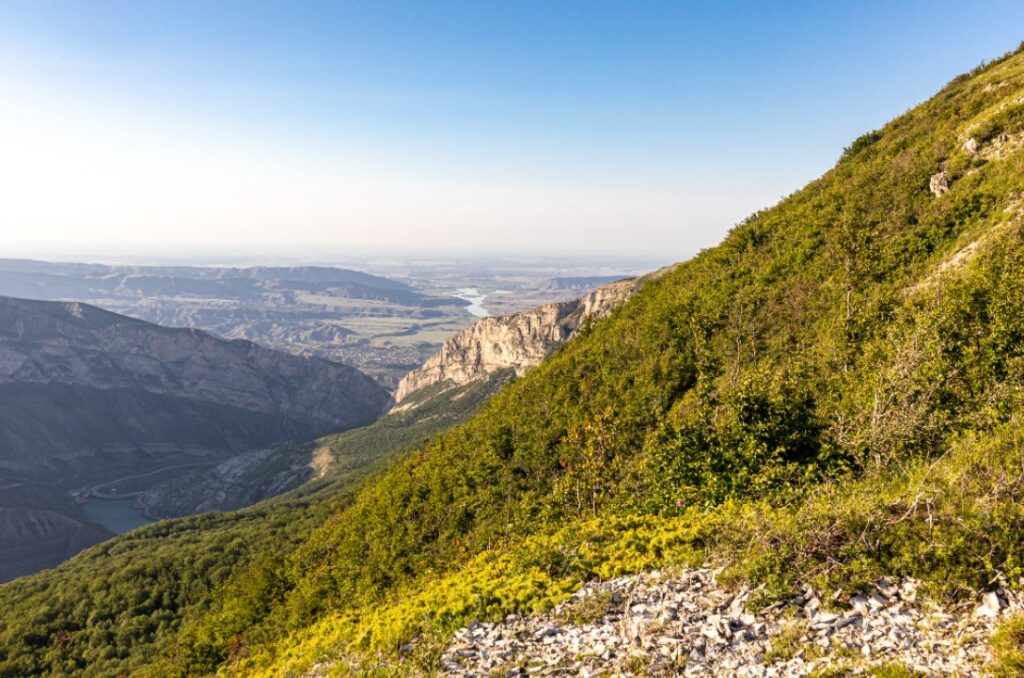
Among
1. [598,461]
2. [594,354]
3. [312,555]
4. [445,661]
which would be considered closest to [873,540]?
[445,661]

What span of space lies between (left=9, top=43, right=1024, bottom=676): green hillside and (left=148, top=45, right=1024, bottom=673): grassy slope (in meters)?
0.13

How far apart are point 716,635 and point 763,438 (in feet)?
39.4

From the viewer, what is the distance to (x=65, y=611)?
4498 inches

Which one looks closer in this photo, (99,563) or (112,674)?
(112,674)

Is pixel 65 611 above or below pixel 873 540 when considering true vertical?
below

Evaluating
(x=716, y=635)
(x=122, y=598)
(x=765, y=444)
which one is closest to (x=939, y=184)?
(x=765, y=444)

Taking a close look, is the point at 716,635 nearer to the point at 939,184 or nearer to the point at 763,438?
the point at 763,438

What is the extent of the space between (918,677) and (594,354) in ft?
166

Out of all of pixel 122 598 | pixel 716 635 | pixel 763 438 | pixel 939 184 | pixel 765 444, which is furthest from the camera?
pixel 122 598

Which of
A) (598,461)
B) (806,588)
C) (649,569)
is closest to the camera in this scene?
(806,588)

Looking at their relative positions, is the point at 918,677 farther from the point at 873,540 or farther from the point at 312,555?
the point at 312,555

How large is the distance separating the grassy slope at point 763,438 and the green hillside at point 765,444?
13 centimetres

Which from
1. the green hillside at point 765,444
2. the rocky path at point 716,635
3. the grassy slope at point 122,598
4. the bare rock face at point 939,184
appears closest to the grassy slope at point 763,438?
the green hillside at point 765,444

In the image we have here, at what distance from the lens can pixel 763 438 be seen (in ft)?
72.3
